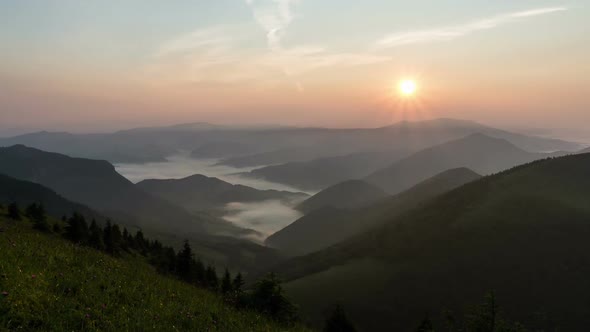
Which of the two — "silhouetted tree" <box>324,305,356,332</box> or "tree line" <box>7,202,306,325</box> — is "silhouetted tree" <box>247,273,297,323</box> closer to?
"tree line" <box>7,202,306,325</box>

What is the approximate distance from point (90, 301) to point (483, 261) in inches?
5845

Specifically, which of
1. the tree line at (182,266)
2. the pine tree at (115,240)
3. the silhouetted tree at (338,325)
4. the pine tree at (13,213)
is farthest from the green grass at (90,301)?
the pine tree at (13,213)

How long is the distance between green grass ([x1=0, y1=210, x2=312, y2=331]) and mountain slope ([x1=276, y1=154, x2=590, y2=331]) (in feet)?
341

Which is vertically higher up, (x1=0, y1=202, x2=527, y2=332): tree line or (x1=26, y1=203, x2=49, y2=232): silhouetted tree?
(x1=26, y1=203, x2=49, y2=232): silhouetted tree

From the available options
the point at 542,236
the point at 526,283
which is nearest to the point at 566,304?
the point at 526,283

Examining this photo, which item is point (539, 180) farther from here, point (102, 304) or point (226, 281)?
point (102, 304)

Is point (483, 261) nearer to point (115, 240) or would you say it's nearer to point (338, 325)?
point (338, 325)

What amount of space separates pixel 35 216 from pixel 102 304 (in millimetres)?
55325

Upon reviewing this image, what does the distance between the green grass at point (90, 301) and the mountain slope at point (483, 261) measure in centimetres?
10397

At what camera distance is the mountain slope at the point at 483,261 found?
105750 millimetres

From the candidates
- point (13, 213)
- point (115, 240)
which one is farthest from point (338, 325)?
point (13, 213)

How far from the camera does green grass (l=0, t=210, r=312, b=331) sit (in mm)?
9078

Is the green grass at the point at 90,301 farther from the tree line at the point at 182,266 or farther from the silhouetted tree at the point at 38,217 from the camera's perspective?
the silhouetted tree at the point at 38,217

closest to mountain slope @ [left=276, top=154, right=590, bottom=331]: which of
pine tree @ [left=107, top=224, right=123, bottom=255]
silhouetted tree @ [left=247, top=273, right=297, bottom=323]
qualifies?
pine tree @ [left=107, top=224, right=123, bottom=255]
